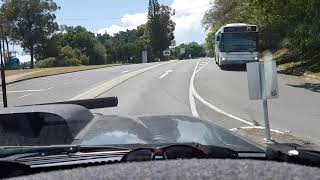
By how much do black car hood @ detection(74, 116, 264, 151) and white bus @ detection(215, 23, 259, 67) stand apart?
37262mm

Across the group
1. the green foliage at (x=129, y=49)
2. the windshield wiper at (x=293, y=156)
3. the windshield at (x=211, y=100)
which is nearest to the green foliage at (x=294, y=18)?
the windshield at (x=211, y=100)

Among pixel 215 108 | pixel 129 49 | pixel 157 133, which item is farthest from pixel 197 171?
pixel 129 49

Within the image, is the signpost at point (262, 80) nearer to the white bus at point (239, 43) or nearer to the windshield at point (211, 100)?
the windshield at point (211, 100)

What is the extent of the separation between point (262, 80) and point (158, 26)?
443 feet

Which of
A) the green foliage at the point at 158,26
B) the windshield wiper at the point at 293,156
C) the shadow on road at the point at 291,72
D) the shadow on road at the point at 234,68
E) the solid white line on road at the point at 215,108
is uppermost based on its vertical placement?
the green foliage at the point at 158,26

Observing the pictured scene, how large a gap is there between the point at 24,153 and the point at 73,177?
140 centimetres

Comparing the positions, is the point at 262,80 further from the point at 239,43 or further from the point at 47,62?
the point at 47,62

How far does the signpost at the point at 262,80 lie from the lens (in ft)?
37.4

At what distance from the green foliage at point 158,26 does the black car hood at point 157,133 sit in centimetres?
13933

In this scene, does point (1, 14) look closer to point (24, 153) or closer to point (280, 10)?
point (280, 10)

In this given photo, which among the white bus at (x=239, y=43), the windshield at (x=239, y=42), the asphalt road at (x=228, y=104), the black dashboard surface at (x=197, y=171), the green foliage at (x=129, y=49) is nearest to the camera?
the black dashboard surface at (x=197, y=171)

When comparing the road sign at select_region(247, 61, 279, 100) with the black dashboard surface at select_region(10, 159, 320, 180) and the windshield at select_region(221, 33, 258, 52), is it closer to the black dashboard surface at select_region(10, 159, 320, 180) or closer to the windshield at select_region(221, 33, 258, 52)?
→ the black dashboard surface at select_region(10, 159, 320, 180)

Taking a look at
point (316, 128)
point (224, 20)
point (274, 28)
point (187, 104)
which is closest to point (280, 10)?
point (274, 28)

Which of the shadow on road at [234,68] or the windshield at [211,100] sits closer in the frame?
the windshield at [211,100]
